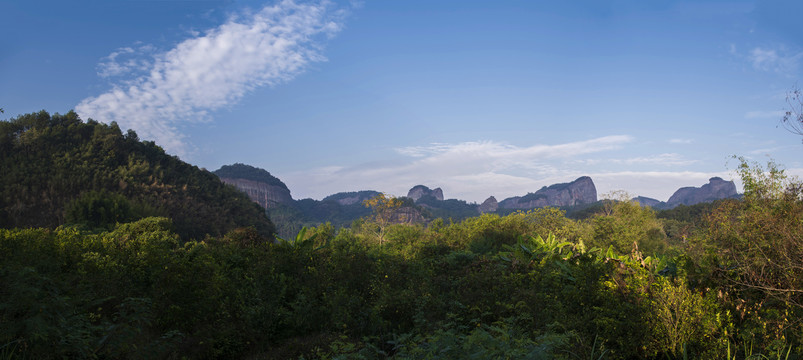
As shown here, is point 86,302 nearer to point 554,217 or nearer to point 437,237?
point 437,237

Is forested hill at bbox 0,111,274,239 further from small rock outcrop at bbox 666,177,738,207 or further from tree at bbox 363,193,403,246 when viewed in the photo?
small rock outcrop at bbox 666,177,738,207

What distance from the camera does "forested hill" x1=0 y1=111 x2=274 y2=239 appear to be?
3219 centimetres

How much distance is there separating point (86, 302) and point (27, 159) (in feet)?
151

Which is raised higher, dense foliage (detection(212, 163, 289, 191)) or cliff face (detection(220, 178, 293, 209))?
dense foliage (detection(212, 163, 289, 191))

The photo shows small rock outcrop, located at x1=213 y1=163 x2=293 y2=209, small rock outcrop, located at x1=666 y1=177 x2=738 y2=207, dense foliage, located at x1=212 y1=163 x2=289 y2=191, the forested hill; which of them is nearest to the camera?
the forested hill

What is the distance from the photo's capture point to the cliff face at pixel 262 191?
14238 centimetres

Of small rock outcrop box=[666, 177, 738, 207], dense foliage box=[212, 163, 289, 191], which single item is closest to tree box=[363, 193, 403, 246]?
dense foliage box=[212, 163, 289, 191]

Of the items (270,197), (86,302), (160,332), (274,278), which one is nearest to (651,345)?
(274,278)

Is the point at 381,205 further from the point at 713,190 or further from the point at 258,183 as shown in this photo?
the point at 713,190

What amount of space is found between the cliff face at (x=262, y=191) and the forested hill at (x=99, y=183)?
3770 inches

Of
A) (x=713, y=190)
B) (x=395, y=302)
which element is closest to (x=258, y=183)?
(x=395, y=302)

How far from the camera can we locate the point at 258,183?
147500 mm

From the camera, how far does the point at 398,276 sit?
7785 millimetres

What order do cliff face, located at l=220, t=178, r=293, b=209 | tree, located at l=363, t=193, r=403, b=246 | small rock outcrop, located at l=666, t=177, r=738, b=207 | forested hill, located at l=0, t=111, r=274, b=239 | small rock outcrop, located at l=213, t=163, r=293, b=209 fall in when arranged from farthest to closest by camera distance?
small rock outcrop, located at l=666, t=177, r=738, b=207, small rock outcrop, located at l=213, t=163, r=293, b=209, cliff face, located at l=220, t=178, r=293, b=209, forested hill, located at l=0, t=111, r=274, b=239, tree, located at l=363, t=193, r=403, b=246
